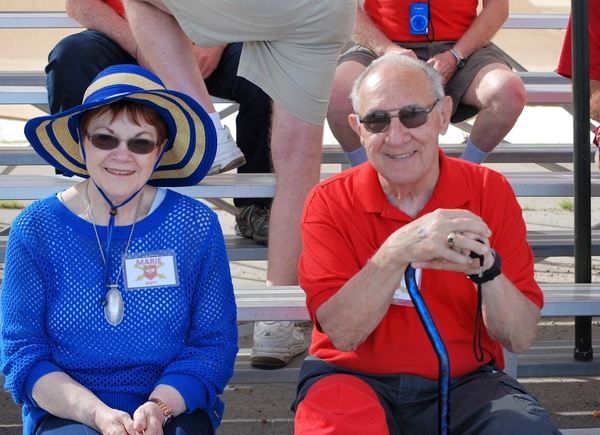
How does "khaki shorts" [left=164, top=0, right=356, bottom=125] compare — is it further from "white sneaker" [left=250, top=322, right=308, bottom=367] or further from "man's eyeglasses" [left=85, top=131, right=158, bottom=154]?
"man's eyeglasses" [left=85, top=131, right=158, bottom=154]

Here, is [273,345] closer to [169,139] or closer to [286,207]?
[286,207]

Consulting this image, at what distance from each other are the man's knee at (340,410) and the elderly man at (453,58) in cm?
147

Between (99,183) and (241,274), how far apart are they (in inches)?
119

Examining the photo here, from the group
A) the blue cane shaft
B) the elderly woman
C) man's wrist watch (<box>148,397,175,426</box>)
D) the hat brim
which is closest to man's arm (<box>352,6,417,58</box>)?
the hat brim

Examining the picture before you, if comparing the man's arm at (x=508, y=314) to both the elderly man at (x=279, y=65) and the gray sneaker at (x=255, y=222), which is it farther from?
the gray sneaker at (x=255, y=222)

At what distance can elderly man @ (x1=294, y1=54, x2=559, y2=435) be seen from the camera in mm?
2111

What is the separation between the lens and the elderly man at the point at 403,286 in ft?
6.93

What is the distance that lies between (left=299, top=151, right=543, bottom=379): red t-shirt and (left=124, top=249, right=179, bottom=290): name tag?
14.1 inches

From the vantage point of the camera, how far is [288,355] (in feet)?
10.2

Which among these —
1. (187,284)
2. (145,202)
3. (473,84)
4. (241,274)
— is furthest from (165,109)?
(241,274)

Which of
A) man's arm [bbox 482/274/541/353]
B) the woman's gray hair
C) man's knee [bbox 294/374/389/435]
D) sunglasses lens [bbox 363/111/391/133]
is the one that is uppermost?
the woman's gray hair

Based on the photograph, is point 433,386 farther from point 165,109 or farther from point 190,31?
point 190,31

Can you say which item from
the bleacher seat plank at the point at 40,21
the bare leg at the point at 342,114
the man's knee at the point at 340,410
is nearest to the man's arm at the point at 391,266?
the man's knee at the point at 340,410

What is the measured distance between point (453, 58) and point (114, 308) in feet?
6.69
